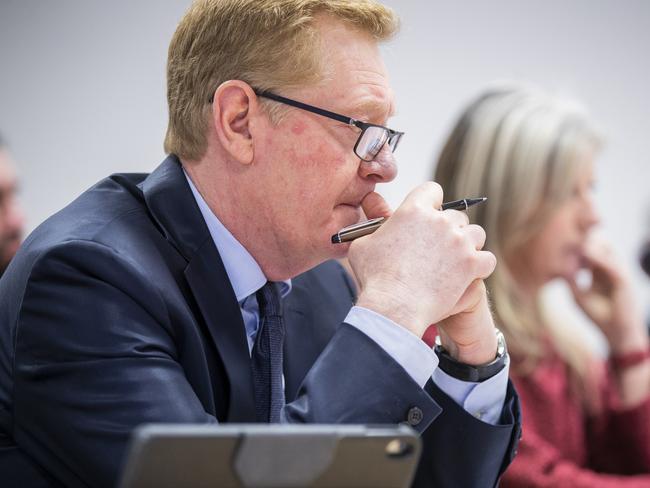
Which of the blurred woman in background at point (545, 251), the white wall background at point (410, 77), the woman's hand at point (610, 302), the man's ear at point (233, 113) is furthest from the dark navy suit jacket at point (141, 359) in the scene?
the woman's hand at point (610, 302)

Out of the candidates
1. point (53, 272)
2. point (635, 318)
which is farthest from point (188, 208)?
point (635, 318)

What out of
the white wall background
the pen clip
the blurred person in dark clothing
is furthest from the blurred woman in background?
the blurred person in dark clothing

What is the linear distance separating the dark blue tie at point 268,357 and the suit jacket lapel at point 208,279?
5 centimetres

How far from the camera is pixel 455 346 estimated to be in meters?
1.50

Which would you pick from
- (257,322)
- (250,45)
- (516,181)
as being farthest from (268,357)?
(516,181)

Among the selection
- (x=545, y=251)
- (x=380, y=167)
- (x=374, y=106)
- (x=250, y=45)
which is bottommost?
(x=545, y=251)

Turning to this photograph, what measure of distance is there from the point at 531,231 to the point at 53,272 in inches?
61.8

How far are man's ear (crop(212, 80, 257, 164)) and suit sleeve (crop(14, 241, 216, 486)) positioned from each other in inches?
12.4

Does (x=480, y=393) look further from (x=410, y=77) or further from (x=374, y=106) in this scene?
(x=410, y=77)

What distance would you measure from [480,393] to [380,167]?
1.37ft

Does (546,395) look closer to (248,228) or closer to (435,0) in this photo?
(248,228)

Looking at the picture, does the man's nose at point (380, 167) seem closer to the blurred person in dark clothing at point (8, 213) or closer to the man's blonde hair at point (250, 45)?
the man's blonde hair at point (250, 45)

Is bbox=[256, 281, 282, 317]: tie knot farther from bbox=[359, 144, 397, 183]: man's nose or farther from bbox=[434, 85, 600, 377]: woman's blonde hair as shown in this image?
bbox=[434, 85, 600, 377]: woman's blonde hair

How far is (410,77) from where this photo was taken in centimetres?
317
